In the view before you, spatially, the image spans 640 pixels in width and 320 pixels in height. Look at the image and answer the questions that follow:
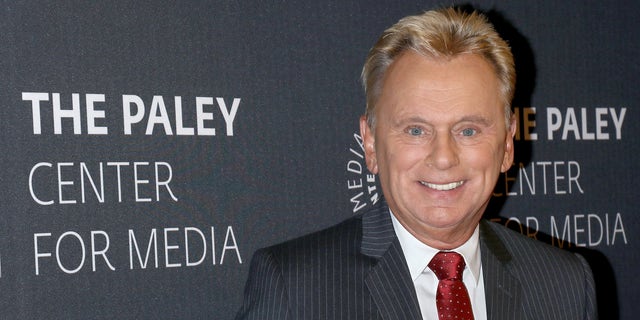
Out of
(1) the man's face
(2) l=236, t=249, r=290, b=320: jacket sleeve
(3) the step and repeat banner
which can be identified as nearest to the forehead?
(1) the man's face

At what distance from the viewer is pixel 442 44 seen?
5.01 feet

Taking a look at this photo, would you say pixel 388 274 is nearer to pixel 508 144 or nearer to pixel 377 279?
pixel 377 279

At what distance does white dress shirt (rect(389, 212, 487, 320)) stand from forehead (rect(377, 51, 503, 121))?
0.27 m

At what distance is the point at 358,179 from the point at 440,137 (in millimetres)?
755

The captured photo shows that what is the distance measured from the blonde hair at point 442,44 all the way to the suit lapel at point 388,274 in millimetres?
234

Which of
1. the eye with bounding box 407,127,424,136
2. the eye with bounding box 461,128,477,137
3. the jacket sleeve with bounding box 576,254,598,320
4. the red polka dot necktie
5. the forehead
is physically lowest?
the jacket sleeve with bounding box 576,254,598,320

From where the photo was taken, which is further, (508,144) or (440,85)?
(508,144)

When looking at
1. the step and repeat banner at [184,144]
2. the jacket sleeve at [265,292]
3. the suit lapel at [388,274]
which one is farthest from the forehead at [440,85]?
the step and repeat banner at [184,144]

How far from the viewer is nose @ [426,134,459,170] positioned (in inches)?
58.2

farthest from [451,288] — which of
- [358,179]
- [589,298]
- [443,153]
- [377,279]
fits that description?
[358,179]

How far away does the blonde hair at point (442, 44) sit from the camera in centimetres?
153

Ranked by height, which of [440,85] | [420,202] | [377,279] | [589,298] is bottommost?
[589,298]

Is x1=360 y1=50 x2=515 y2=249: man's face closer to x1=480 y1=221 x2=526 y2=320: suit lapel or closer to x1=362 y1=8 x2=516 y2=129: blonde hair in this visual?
x1=362 y1=8 x2=516 y2=129: blonde hair

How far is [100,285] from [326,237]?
0.68 meters
